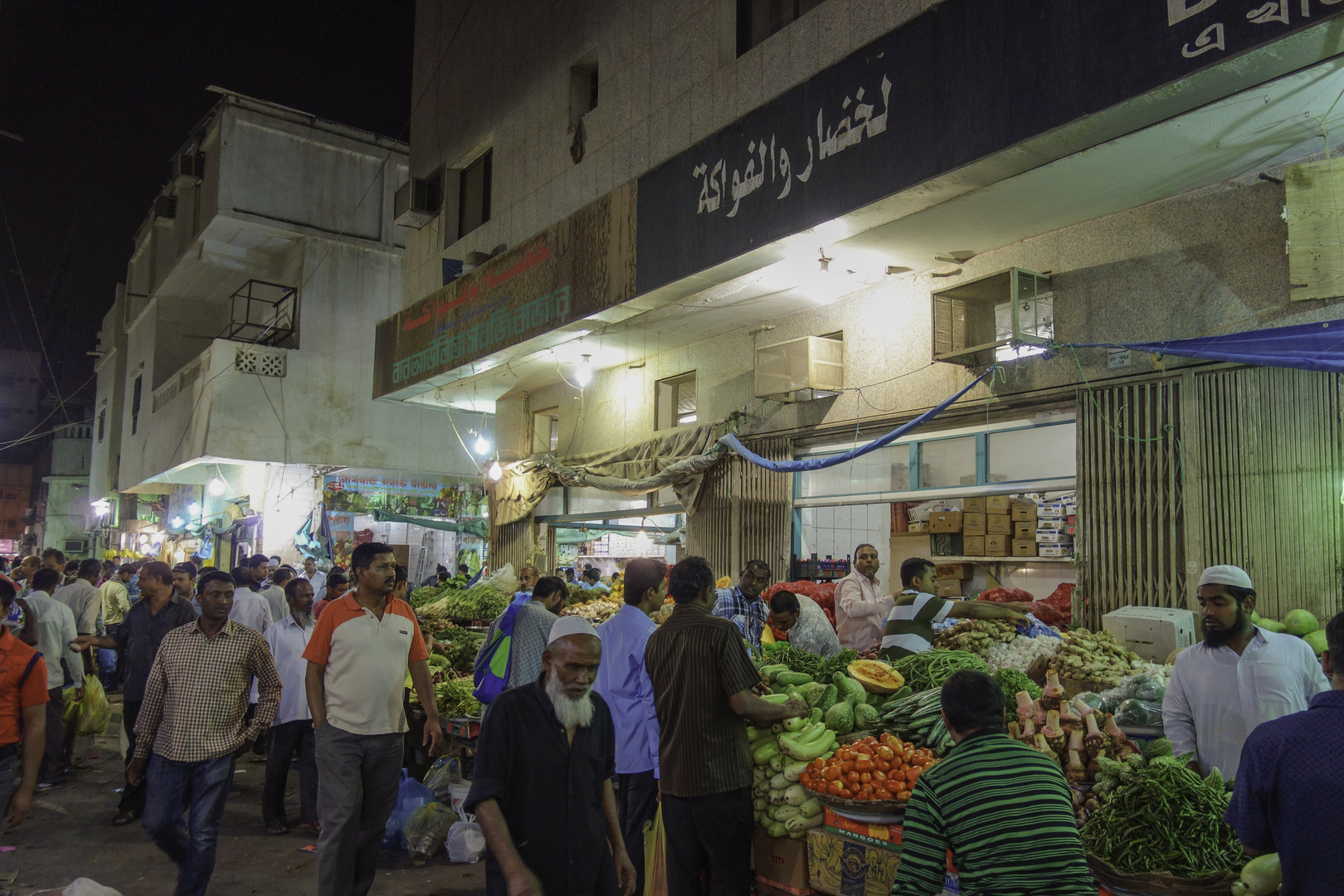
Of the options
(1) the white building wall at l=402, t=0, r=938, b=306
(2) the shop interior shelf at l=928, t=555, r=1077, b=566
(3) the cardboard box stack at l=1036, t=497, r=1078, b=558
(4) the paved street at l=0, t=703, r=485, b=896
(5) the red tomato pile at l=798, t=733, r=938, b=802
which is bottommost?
(4) the paved street at l=0, t=703, r=485, b=896

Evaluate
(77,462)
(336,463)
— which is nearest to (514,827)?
(336,463)

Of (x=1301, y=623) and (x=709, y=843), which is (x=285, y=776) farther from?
(x=1301, y=623)

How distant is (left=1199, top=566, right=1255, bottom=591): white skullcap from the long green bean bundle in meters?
0.95

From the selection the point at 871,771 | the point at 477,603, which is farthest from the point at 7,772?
the point at 477,603

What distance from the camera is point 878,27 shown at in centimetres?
832

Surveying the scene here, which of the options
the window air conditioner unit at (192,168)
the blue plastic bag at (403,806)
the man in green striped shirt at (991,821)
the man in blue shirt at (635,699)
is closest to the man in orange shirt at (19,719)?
the blue plastic bag at (403,806)

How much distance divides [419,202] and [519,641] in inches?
488

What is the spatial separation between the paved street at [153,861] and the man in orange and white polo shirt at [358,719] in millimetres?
1066

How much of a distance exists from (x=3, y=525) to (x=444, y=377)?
69493mm

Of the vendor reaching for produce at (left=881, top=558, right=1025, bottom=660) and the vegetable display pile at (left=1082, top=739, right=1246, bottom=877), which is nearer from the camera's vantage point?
the vegetable display pile at (left=1082, top=739, right=1246, bottom=877)

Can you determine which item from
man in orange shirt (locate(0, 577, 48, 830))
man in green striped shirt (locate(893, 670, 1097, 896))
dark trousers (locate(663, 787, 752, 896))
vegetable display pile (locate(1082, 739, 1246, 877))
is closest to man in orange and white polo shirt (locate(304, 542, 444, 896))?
man in orange shirt (locate(0, 577, 48, 830))

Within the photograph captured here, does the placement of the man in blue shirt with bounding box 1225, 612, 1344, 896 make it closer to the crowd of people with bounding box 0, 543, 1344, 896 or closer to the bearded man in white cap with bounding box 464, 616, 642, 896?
the crowd of people with bounding box 0, 543, 1344, 896

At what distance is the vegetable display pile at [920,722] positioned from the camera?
17.4 ft

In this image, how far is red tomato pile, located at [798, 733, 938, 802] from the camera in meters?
4.84
